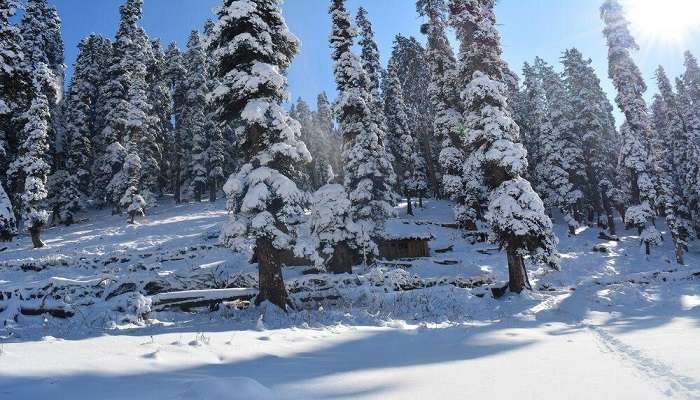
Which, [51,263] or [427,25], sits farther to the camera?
[427,25]

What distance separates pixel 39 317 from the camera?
12.5 metres

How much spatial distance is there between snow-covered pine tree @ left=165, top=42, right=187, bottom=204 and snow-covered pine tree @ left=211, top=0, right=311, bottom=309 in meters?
43.7

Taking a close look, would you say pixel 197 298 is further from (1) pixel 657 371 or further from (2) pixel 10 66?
(1) pixel 657 371

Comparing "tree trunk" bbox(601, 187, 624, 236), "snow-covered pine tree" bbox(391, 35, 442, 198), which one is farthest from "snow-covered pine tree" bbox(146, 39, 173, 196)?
"tree trunk" bbox(601, 187, 624, 236)

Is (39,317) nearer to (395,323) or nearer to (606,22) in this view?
(395,323)

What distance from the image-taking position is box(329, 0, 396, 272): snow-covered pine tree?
26.7 meters

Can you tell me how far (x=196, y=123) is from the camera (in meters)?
56.0

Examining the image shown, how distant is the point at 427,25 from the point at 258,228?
102 ft

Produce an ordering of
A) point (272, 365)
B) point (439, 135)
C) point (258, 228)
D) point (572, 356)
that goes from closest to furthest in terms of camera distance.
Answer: point (272, 365) < point (572, 356) < point (258, 228) < point (439, 135)

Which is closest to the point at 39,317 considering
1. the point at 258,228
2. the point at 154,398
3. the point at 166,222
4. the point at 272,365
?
the point at 258,228

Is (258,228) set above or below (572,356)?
above

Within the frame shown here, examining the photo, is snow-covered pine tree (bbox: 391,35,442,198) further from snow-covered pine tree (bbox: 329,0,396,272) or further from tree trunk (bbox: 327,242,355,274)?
tree trunk (bbox: 327,242,355,274)

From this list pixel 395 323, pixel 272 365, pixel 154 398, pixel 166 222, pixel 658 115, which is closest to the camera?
pixel 154 398

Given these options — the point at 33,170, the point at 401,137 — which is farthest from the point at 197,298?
the point at 401,137
